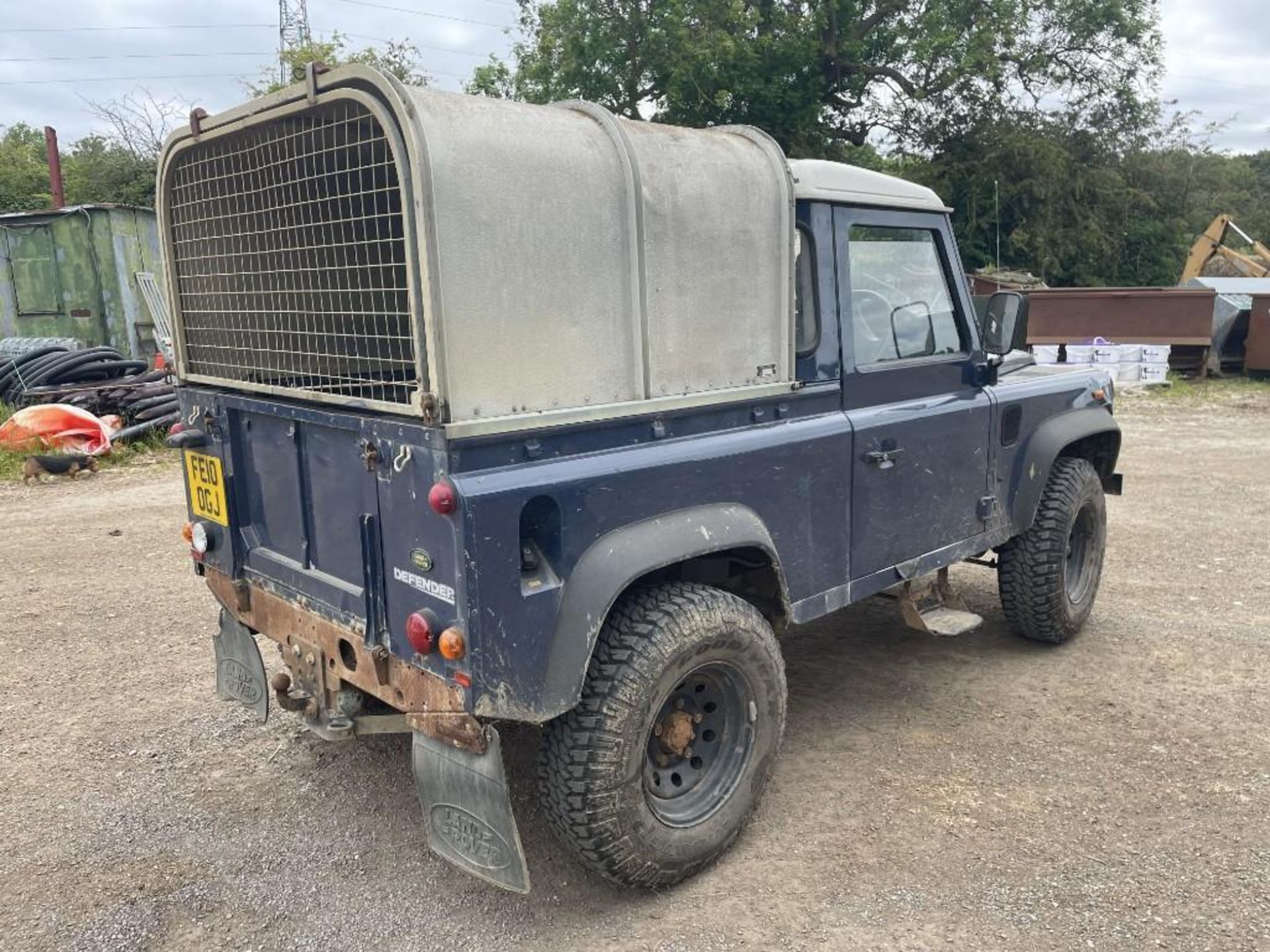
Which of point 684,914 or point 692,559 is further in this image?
point 692,559

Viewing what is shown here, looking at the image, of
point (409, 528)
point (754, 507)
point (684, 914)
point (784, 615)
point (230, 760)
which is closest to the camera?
point (409, 528)

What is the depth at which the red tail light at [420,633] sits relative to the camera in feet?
8.61

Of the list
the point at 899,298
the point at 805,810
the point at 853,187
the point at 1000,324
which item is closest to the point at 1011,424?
the point at 1000,324

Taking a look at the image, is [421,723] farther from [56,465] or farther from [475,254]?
[56,465]

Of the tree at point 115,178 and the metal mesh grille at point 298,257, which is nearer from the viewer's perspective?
the metal mesh grille at point 298,257

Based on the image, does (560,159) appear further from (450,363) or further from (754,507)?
(754,507)

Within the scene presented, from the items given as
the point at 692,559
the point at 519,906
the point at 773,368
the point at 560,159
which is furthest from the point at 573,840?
the point at 560,159

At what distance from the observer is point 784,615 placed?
135 inches

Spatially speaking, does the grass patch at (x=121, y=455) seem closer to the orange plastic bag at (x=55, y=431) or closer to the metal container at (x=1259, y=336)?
the orange plastic bag at (x=55, y=431)

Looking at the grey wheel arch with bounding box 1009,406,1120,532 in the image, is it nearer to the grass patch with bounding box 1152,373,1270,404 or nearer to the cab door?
the cab door

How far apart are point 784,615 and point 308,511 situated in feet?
5.23

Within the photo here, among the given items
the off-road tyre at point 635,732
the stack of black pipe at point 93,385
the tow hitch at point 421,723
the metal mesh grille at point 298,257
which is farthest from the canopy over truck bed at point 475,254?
the stack of black pipe at point 93,385

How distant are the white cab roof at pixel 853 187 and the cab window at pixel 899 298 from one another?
102mm

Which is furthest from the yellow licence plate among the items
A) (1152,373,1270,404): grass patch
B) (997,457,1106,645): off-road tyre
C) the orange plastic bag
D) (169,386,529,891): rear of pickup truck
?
(1152,373,1270,404): grass patch
